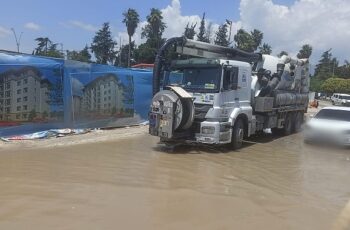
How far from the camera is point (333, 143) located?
15977 millimetres

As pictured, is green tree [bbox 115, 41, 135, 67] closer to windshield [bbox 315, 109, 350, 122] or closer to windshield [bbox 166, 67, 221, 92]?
windshield [bbox 315, 109, 350, 122]

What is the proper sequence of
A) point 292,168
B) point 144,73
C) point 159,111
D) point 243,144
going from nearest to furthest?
point 292,168, point 159,111, point 243,144, point 144,73

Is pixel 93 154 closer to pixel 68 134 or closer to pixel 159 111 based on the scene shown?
pixel 159 111

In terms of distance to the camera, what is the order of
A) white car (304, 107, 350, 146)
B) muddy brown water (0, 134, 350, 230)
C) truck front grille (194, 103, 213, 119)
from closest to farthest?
1. muddy brown water (0, 134, 350, 230)
2. truck front grille (194, 103, 213, 119)
3. white car (304, 107, 350, 146)

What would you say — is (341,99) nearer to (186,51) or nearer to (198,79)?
(186,51)

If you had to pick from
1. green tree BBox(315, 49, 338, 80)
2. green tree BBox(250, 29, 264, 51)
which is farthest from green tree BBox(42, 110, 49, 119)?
green tree BBox(315, 49, 338, 80)

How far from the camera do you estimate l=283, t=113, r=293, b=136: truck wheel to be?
19859mm

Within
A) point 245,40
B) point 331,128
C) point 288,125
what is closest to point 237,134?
point 331,128

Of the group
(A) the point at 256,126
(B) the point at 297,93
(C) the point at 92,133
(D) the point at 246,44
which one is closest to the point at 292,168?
(A) the point at 256,126

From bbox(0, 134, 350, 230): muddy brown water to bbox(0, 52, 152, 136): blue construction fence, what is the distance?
203cm

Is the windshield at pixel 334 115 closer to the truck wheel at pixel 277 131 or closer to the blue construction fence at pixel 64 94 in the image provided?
the truck wheel at pixel 277 131

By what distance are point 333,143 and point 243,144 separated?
2.81 meters

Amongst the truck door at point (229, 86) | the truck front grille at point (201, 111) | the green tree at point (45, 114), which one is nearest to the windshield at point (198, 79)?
the truck door at point (229, 86)

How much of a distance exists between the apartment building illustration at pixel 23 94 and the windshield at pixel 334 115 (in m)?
9.13
